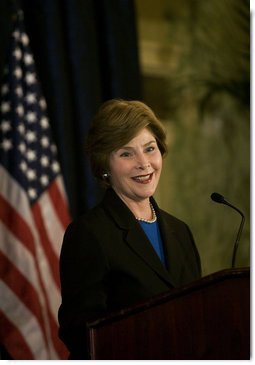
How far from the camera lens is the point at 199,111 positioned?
212 inches

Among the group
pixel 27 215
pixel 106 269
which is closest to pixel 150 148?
pixel 106 269

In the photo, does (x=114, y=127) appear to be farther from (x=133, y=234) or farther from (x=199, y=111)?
(x=199, y=111)

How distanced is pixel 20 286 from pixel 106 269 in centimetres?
145

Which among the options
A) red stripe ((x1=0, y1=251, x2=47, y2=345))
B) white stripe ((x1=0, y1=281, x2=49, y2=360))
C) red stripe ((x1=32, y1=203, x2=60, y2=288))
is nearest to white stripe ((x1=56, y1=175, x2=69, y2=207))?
red stripe ((x1=32, y1=203, x2=60, y2=288))

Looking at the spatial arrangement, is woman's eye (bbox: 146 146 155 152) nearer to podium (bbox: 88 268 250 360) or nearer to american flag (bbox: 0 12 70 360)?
podium (bbox: 88 268 250 360)

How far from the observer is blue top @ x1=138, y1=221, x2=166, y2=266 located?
2.34 m

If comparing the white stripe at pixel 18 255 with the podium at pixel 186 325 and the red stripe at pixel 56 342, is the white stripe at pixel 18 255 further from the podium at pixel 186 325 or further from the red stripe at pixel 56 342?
the podium at pixel 186 325

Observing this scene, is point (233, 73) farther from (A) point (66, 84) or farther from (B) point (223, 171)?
(A) point (66, 84)

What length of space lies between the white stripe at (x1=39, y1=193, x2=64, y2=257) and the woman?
4.75 ft

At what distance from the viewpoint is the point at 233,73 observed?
209 inches

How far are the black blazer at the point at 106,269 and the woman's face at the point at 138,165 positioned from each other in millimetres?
66

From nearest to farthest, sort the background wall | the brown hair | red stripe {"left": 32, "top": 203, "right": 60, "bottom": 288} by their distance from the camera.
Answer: the brown hair → red stripe {"left": 32, "top": 203, "right": 60, "bottom": 288} → the background wall

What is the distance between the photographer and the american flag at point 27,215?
357 cm

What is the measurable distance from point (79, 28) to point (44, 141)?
0.77m
